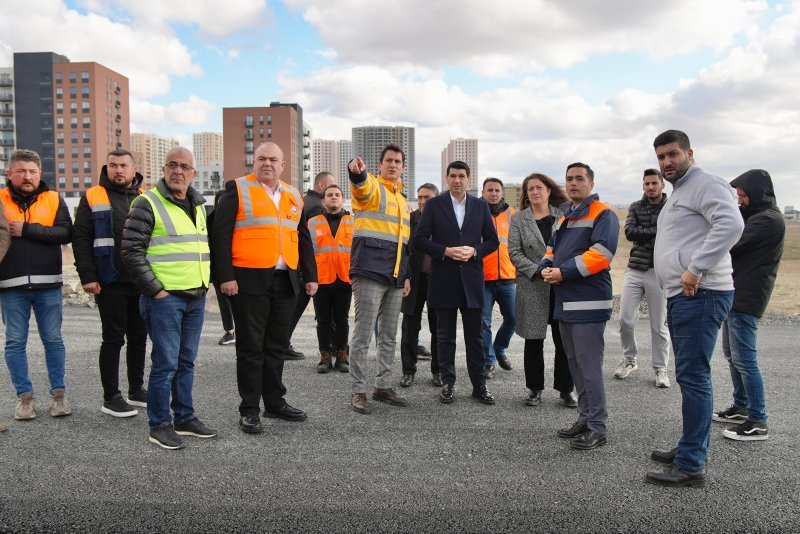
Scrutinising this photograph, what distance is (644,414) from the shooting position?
508 cm

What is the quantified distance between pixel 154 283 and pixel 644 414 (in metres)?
4.22

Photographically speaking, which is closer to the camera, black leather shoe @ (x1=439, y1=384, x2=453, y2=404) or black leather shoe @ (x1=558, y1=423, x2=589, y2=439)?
black leather shoe @ (x1=558, y1=423, x2=589, y2=439)

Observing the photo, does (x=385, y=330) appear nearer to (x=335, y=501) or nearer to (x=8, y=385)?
(x=335, y=501)

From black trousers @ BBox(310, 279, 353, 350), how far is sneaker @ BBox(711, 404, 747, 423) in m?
3.96

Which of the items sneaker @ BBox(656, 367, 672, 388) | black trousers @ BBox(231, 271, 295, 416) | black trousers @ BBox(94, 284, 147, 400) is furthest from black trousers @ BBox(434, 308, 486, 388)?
black trousers @ BBox(94, 284, 147, 400)

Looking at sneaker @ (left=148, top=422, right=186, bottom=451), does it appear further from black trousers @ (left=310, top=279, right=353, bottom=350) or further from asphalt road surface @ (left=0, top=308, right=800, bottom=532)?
black trousers @ (left=310, top=279, right=353, bottom=350)

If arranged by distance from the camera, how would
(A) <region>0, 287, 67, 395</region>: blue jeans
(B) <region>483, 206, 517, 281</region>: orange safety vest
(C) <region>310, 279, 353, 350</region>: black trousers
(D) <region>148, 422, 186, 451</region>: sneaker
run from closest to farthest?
(D) <region>148, 422, 186, 451</region>: sneaker → (A) <region>0, 287, 67, 395</region>: blue jeans → (B) <region>483, 206, 517, 281</region>: orange safety vest → (C) <region>310, 279, 353, 350</region>: black trousers

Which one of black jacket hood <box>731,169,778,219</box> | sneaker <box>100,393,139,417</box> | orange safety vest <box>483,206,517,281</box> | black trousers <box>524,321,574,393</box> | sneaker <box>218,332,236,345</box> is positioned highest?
black jacket hood <box>731,169,778,219</box>

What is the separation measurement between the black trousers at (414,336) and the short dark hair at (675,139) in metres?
3.01

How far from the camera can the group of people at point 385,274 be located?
154 inches

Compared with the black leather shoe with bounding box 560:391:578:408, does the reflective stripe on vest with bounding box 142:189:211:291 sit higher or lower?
higher

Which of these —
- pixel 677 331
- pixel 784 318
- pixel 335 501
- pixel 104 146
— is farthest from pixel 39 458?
pixel 104 146

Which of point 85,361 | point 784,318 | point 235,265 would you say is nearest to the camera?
point 235,265

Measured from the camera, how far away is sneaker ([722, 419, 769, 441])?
14.6 feet
